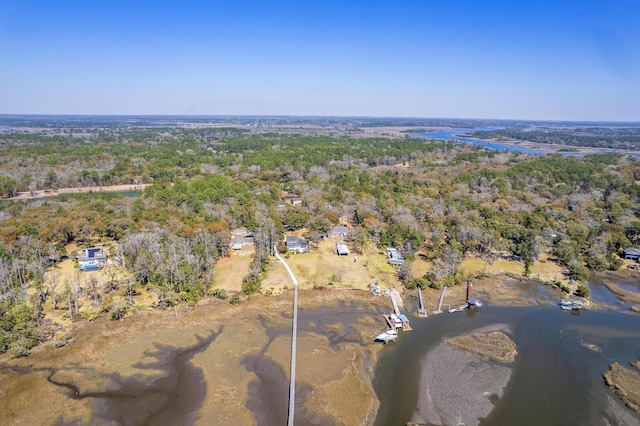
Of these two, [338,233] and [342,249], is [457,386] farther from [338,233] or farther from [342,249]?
[338,233]

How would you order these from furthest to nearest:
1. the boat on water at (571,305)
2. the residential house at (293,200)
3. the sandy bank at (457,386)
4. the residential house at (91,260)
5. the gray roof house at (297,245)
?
1. the residential house at (293,200)
2. the gray roof house at (297,245)
3. the residential house at (91,260)
4. the boat on water at (571,305)
5. the sandy bank at (457,386)

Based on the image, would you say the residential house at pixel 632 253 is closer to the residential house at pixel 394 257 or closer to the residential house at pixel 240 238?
the residential house at pixel 394 257

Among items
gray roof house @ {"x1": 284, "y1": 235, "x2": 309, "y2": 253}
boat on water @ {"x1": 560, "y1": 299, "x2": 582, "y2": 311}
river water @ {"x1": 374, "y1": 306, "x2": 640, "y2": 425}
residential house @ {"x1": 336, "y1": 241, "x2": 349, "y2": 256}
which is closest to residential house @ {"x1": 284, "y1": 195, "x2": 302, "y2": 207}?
gray roof house @ {"x1": 284, "y1": 235, "x2": 309, "y2": 253}

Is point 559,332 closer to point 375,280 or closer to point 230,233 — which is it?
point 375,280

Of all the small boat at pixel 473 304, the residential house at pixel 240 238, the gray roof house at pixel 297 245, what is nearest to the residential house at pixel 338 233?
the gray roof house at pixel 297 245

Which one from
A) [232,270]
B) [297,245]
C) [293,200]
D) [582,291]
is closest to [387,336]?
[232,270]

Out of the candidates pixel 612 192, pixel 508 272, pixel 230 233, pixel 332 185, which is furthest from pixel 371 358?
pixel 612 192
